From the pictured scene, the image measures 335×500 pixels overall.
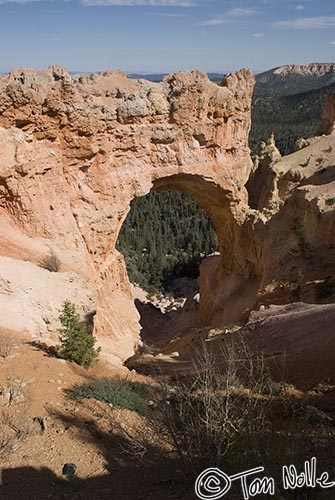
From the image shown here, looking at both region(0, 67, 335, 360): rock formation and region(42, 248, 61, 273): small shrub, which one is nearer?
region(42, 248, 61, 273): small shrub

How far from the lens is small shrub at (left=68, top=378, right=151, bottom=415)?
7.07 meters

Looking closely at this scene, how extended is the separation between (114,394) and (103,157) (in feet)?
34.4

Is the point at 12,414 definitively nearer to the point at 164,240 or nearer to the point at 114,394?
the point at 114,394

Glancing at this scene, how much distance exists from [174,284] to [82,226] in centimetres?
2671

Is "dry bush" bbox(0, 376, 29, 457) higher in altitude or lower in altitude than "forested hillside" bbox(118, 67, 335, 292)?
higher

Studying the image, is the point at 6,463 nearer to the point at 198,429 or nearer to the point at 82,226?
the point at 198,429

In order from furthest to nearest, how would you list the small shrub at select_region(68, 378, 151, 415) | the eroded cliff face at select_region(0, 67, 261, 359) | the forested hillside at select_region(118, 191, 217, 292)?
the forested hillside at select_region(118, 191, 217, 292) → the eroded cliff face at select_region(0, 67, 261, 359) → the small shrub at select_region(68, 378, 151, 415)

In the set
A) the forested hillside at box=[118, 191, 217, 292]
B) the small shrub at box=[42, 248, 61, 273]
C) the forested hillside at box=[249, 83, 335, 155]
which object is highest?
the forested hillside at box=[249, 83, 335, 155]

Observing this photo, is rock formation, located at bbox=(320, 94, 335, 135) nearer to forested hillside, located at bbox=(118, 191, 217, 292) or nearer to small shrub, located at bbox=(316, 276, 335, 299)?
forested hillside, located at bbox=(118, 191, 217, 292)

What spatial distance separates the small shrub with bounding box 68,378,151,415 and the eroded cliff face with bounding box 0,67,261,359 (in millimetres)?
6351

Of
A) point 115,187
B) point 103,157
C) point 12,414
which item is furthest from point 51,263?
point 12,414

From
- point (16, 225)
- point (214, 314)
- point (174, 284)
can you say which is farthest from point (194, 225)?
point (16, 225)

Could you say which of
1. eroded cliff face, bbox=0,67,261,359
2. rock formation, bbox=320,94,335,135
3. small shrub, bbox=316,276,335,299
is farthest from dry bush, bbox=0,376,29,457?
rock formation, bbox=320,94,335,135

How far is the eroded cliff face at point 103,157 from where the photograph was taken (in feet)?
44.7
